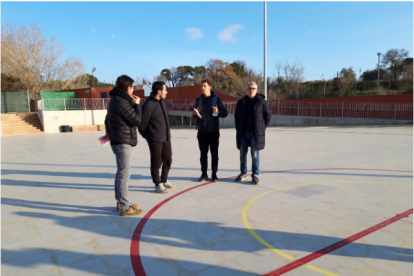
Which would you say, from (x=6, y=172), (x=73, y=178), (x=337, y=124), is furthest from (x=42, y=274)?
(x=337, y=124)

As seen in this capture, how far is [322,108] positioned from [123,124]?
21.1 meters

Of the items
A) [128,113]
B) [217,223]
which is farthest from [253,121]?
[128,113]

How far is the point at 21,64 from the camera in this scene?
35438mm

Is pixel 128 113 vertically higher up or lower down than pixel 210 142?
higher up

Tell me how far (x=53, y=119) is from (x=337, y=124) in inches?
857

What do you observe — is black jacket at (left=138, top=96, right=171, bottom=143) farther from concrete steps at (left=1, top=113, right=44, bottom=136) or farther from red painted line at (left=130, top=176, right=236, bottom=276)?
concrete steps at (left=1, top=113, right=44, bottom=136)

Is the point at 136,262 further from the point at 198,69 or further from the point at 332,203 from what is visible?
the point at 198,69

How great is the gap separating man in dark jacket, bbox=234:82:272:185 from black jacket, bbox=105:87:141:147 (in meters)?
2.25

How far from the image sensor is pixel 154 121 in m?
5.00

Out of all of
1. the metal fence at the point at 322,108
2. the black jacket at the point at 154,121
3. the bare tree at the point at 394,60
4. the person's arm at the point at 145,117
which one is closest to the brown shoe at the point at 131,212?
the black jacket at the point at 154,121

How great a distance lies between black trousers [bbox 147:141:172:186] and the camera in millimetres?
5020

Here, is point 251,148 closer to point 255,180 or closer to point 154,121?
point 255,180

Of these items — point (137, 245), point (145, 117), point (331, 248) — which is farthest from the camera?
point (145, 117)

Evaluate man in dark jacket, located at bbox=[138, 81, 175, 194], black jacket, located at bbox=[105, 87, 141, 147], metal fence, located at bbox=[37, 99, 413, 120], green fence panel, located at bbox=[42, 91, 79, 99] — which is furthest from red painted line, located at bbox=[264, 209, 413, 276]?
green fence panel, located at bbox=[42, 91, 79, 99]
